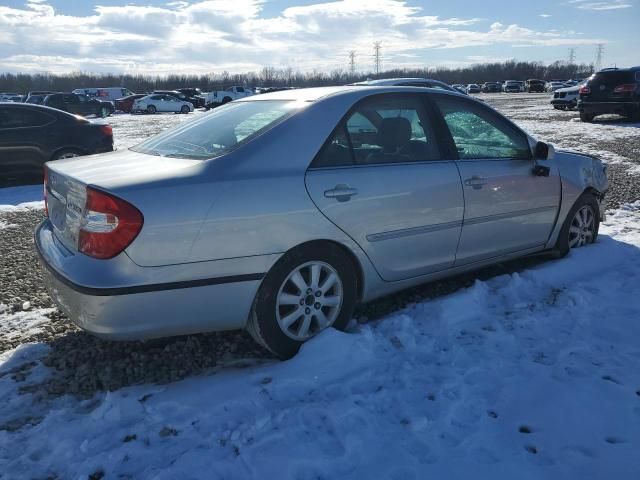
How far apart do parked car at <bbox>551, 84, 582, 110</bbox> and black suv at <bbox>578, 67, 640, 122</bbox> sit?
26.1ft

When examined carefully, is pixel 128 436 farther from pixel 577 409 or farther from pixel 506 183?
pixel 506 183

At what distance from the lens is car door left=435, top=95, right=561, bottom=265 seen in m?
3.90

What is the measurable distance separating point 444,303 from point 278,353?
125cm

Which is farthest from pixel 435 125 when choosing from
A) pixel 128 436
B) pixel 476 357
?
pixel 128 436

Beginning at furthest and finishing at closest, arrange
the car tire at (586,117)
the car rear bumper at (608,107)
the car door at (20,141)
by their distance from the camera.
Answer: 1. the car tire at (586,117)
2. the car rear bumper at (608,107)
3. the car door at (20,141)

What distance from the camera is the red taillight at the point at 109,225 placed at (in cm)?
261

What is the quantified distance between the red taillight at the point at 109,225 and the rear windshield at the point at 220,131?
0.62 m

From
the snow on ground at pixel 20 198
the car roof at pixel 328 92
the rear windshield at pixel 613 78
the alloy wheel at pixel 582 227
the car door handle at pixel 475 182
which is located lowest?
the snow on ground at pixel 20 198

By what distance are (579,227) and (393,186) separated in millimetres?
2425

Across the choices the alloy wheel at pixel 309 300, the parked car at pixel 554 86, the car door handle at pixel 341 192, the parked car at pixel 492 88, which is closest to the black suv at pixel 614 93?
the car door handle at pixel 341 192

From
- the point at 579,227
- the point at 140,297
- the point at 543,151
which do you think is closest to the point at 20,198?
the point at 140,297

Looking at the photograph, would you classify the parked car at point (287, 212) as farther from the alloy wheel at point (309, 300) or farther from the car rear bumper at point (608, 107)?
the car rear bumper at point (608, 107)

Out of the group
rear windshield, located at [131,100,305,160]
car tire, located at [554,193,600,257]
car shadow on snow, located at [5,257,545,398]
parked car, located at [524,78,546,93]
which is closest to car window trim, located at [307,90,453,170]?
rear windshield, located at [131,100,305,160]

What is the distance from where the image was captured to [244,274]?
2898 millimetres
